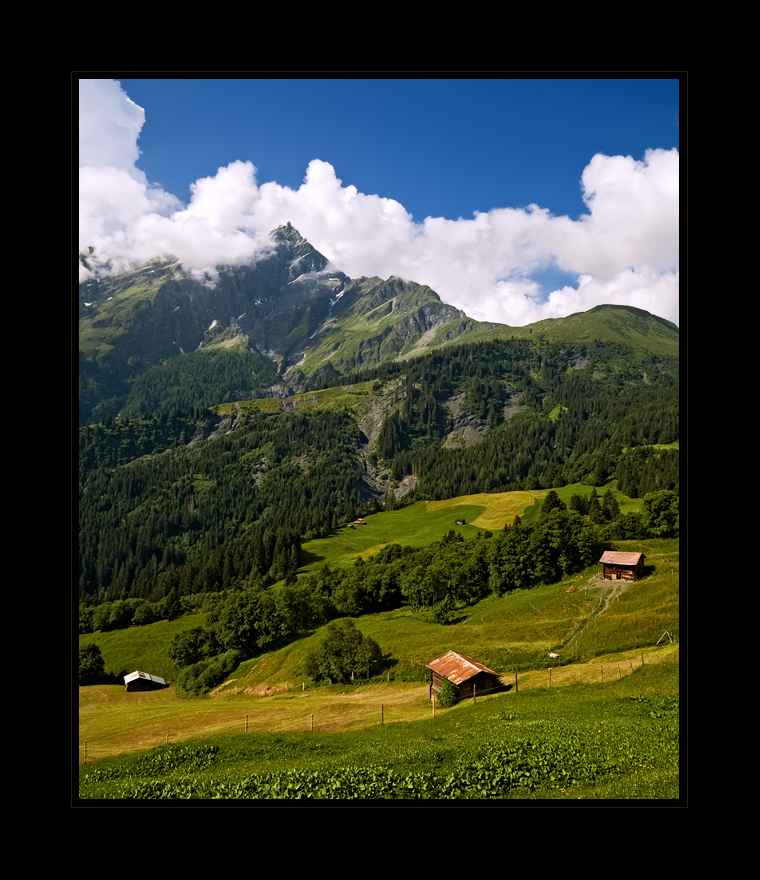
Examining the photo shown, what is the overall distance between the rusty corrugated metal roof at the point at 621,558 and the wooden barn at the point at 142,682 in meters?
80.3

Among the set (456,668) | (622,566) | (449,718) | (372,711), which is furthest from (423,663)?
(622,566)

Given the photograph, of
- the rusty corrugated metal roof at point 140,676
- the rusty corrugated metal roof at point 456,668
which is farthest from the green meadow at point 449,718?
the rusty corrugated metal roof at point 456,668

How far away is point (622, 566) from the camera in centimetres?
7294

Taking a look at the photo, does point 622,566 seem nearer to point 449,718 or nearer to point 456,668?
point 456,668

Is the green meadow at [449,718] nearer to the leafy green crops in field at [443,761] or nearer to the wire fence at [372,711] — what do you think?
the leafy green crops in field at [443,761]

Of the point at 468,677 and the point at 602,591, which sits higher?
the point at 602,591

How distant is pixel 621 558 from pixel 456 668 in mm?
40813

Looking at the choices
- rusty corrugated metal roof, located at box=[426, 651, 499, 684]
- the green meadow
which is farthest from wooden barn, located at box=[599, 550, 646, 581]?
rusty corrugated metal roof, located at box=[426, 651, 499, 684]

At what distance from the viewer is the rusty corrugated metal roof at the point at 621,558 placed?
7219cm

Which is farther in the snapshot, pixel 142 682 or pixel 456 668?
pixel 142 682

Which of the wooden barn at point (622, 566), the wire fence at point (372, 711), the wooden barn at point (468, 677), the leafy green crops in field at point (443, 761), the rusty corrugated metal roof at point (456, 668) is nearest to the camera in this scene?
the leafy green crops in field at point (443, 761)

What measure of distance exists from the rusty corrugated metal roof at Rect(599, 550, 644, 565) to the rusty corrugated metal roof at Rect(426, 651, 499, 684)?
37.1 m
